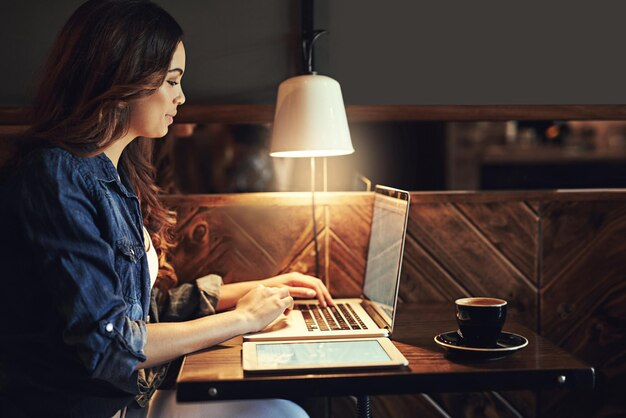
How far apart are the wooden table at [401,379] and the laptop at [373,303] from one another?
0.66ft

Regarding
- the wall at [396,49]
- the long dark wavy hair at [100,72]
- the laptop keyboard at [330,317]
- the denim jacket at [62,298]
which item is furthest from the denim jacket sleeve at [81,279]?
the wall at [396,49]

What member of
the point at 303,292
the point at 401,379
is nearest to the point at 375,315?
the point at 303,292

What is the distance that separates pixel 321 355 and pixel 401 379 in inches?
6.8

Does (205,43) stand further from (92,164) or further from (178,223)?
(92,164)

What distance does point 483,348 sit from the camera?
137cm

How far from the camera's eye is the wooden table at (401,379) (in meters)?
1.23

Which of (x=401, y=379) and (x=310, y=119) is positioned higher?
(x=310, y=119)

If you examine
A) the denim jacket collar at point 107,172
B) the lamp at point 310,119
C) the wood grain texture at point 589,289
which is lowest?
the wood grain texture at point 589,289

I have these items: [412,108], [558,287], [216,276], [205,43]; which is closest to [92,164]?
[216,276]

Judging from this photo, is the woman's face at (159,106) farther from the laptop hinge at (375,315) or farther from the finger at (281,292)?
the laptop hinge at (375,315)

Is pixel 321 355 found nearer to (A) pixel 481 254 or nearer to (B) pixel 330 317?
(B) pixel 330 317

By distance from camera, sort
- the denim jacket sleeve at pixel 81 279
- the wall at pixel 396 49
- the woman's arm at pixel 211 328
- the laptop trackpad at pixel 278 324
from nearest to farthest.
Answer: the denim jacket sleeve at pixel 81 279, the woman's arm at pixel 211 328, the laptop trackpad at pixel 278 324, the wall at pixel 396 49

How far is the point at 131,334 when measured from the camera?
4.20 feet

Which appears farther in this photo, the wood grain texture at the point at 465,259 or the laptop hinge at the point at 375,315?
the wood grain texture at the point at 465,259
